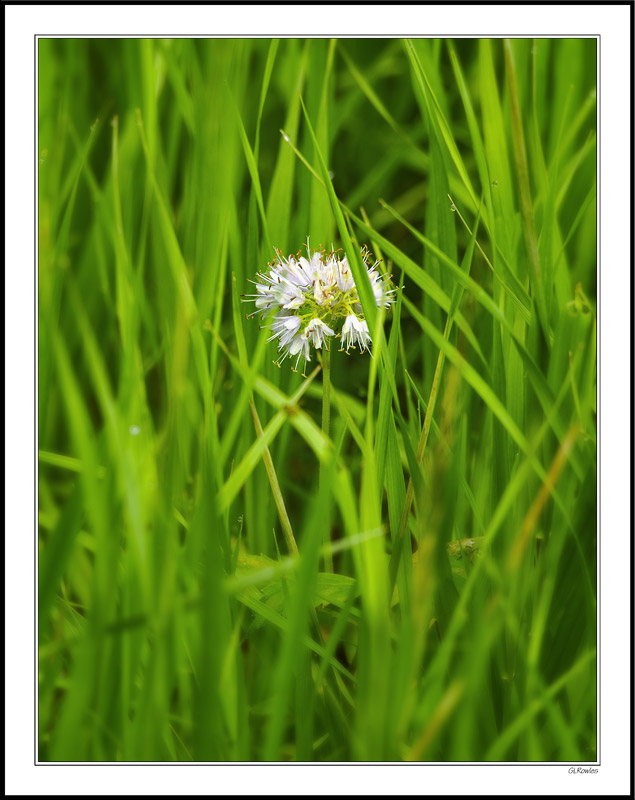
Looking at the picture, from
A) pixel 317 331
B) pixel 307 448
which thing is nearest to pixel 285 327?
pixel 317 331

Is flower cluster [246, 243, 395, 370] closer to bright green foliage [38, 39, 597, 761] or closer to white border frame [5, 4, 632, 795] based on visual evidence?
bright green foliage [38, 39, 597, 761]

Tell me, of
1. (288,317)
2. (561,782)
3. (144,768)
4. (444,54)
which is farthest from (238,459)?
(444,54)

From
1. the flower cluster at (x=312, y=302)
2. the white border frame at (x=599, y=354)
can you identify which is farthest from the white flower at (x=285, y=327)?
the white border frame at (x=599, y=354)

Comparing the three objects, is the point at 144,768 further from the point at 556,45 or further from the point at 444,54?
the point at 444,54

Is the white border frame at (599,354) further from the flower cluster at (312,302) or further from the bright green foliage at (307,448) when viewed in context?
the flower cluster at (312,302)

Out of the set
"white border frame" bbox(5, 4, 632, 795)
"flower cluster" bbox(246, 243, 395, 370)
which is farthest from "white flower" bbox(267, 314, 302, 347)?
"white border frame" bbox(5, 4, 632, 795)
